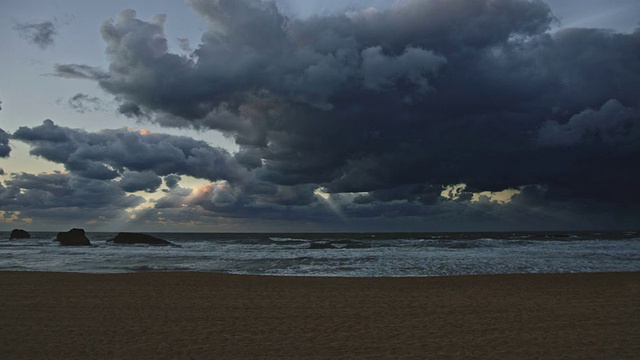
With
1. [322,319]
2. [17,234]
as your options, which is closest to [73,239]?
[17,234]

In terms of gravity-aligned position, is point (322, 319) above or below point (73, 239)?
below

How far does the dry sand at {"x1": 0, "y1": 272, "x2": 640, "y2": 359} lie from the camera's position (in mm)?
9680

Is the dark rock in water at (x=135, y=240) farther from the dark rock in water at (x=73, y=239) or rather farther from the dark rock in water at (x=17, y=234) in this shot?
the dark rock in water at (x=17, y=234)

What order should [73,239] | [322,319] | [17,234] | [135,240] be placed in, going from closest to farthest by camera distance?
1. [322,319]
2. [73,239]
3. [135,240]
4. [17,234]

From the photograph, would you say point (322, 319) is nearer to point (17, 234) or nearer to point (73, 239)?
point (73, 239)

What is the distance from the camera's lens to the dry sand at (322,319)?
9.68 m

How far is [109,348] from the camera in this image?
9898mm

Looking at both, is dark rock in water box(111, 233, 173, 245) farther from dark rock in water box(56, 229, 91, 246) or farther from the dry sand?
the dry sand

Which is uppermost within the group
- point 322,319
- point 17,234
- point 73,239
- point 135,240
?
point 17,234

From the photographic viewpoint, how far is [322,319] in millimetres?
12570

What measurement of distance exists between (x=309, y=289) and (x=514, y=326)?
8.55m

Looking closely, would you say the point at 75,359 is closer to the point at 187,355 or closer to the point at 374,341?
the point at 187,355

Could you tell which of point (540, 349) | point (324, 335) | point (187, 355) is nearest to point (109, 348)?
point (187, 355)

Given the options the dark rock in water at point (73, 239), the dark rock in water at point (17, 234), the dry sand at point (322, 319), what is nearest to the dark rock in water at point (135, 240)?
the dark rock in water at point (73, 239)
